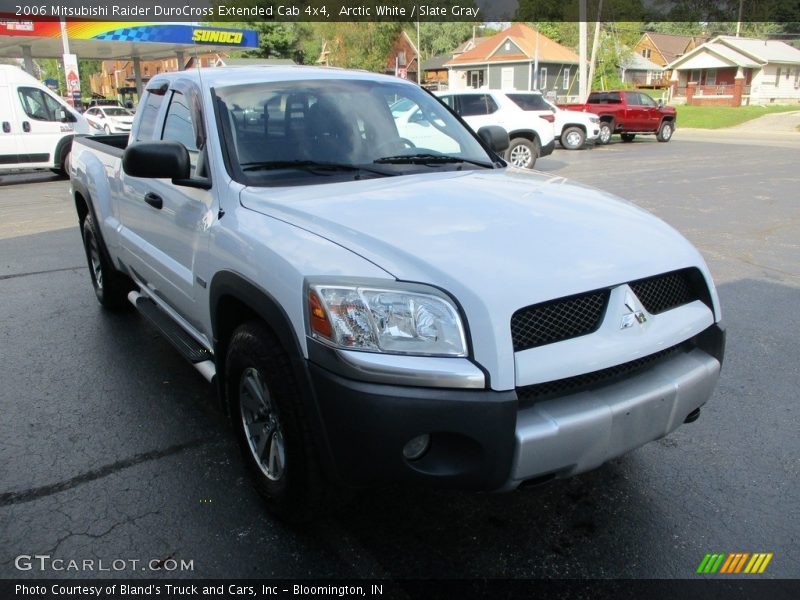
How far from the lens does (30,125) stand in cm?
1541

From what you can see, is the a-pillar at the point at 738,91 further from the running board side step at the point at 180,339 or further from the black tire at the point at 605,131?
the running board side step at the point at 180,339

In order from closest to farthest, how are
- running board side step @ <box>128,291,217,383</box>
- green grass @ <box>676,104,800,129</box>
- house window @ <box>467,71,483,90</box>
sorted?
running board side step @ <box>128,291,217,383</box>
green grass @ <box>676,104,800,129</box>
house window @ <box>467,71,483,90</box>

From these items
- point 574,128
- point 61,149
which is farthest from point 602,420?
point 574,128

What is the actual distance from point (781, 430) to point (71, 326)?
5047 mm

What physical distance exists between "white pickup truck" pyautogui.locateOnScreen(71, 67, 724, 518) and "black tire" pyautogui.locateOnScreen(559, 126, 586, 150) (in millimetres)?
18638

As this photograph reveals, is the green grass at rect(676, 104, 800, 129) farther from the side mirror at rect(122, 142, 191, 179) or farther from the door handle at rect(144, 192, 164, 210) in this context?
the side mirror at rect(122, 142, 191, 179)

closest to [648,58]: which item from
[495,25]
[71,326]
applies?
[495,25]

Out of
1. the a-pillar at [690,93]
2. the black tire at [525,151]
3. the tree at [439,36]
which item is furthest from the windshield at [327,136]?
the tree at [439,36]

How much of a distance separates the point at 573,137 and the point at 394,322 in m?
20.4

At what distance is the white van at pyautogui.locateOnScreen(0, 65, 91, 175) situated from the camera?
49.9 feet

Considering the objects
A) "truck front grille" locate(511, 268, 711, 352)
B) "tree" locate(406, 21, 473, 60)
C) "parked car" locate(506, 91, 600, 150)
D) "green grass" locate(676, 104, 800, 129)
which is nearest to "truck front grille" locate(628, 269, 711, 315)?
"truck front grille" locate(511, 268, 711, 352)

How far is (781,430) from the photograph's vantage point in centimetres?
360

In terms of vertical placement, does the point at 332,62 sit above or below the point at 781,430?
above

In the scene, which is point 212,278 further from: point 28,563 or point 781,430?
point 781,430
